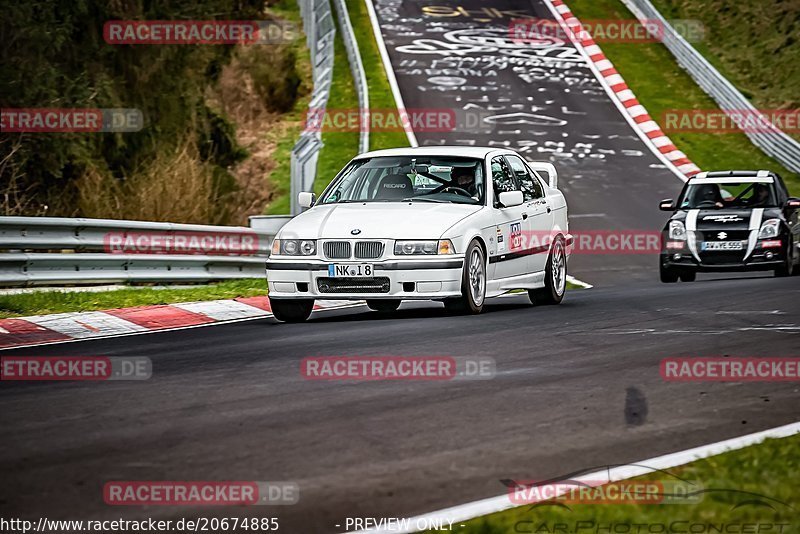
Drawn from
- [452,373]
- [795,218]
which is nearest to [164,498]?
[452,373]

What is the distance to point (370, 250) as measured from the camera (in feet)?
40.2

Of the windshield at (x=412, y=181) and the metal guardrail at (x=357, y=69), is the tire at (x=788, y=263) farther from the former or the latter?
the metal guardrail at (x=357, y=69)

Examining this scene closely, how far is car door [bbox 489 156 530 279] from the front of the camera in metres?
13.3

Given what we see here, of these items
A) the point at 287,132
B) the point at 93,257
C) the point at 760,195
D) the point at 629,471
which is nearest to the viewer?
the point at 629,471

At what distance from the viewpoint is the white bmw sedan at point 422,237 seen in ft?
40.1

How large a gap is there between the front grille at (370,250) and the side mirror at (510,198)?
1.50 m

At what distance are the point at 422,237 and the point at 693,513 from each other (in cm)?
720

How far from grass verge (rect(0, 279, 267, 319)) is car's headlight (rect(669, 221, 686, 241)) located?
5731mm

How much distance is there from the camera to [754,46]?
41.9m

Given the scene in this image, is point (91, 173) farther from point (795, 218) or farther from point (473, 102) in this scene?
point (473, 102)

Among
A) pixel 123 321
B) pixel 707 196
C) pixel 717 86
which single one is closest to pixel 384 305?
pixel 123 321

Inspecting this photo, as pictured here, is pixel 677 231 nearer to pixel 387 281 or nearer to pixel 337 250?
pixel 387 281

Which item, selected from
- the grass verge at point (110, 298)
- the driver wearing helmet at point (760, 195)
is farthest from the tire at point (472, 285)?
the driver wearing helmet at point (760, 195)

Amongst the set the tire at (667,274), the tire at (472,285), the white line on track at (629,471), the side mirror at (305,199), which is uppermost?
the side mirror at (305,199)
